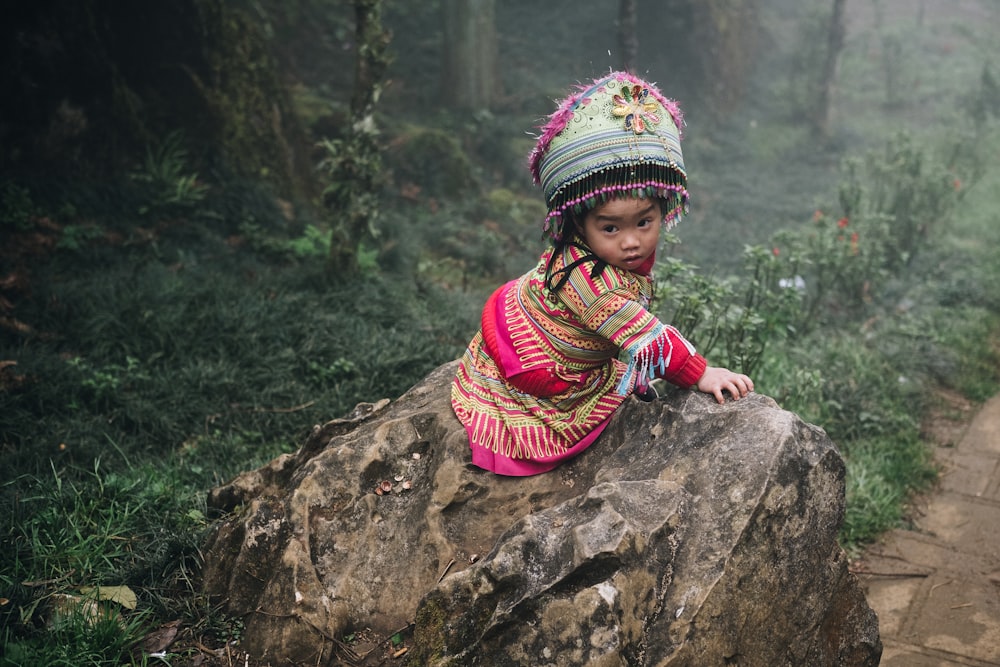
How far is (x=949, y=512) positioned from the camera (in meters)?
4.63

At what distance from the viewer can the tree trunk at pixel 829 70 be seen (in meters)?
14.2

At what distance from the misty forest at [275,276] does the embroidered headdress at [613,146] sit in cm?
196

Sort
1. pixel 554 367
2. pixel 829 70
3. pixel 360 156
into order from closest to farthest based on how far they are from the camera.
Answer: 1. pixel 554 367
2. pixel 360 156
3. pixel 829 70

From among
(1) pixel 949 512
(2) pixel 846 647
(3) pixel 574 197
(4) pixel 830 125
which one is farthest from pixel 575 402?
(4) pixel 830 125

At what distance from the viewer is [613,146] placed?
2799mm

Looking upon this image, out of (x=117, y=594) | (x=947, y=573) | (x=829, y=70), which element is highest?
(x=829, y=70)

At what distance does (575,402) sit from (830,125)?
14325 millimetres

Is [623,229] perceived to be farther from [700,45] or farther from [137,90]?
[700,45]

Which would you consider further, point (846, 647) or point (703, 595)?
point (846, 647)

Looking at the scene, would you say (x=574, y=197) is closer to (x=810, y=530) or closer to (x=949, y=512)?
(x=810, y=530)

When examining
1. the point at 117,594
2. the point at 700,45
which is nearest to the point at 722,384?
the point at 117,594

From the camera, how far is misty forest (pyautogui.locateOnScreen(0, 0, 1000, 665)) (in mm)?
3787

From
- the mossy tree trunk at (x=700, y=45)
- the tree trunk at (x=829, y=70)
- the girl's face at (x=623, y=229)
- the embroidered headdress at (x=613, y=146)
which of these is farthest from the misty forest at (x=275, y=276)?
the mossy tree trunk at (x=700, y=45)

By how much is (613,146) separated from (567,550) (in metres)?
1.34
